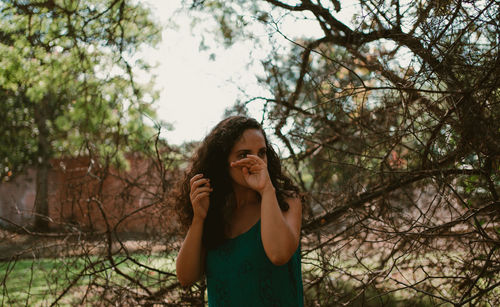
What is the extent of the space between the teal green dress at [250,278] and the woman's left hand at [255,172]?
15 centimetres

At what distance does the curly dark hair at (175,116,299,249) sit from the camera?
178 centimetres

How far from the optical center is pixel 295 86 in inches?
182

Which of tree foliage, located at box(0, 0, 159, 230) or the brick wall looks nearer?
the brick wall

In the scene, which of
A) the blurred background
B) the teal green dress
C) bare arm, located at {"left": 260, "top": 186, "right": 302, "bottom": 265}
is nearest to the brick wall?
the blurred background

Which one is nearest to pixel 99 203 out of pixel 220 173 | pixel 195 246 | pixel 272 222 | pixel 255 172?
pixel 220 173

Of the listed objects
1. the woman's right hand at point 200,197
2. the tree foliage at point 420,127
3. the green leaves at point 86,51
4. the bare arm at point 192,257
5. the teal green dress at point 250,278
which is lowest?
the teal green dress at point 250,278

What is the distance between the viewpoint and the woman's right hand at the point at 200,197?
5.74ft

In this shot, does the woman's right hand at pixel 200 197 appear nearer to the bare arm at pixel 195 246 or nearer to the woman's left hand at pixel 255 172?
the bare arm at pixel 195 246

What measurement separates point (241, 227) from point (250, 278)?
0.23 m

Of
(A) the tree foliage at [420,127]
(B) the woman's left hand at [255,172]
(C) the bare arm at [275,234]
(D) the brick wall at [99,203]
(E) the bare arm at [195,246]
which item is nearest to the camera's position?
(C) the bare arm at [275,234]

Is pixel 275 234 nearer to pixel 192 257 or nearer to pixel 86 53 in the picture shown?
pixel 192 257

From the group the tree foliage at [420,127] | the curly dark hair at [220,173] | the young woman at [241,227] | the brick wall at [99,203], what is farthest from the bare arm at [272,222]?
the brick wall at [99,203]

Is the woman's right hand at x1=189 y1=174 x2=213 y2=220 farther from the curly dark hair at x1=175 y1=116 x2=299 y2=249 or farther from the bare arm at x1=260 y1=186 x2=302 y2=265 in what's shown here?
the bare arm at x1=260 y1=186 x2=302 y2=265

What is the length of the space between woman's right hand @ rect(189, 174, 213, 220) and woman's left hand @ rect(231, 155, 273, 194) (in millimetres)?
155
